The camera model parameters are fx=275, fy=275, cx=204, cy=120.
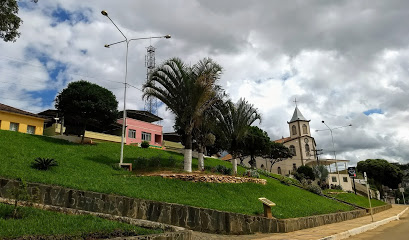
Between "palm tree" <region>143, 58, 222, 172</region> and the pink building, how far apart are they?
2309 cm

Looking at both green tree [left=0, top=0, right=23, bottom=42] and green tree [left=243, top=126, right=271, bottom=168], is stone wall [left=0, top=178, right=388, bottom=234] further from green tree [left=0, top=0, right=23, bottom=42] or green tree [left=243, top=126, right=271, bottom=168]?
green tree [left=243, top=126, right=271, bottom=168]

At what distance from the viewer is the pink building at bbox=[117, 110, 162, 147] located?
4211 cm

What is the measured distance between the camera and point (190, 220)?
1048 centimetres

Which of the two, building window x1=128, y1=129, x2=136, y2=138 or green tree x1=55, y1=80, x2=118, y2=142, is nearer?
green tree x1=55, y1=80, x2=118, y2=142

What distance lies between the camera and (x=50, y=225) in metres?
6.74

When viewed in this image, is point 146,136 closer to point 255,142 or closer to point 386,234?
point 255,142

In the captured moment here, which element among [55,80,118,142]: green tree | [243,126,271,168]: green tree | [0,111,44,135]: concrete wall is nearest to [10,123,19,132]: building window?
[0,111,44,135]: concrete wall

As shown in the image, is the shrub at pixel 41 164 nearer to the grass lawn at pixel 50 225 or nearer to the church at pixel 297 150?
the grass lawn at pixel 50 225

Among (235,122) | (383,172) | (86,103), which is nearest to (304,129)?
(383,172)

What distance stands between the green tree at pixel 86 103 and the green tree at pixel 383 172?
Result: 66.3m

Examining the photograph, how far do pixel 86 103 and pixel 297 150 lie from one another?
62.6 meters

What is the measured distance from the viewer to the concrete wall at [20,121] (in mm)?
30094

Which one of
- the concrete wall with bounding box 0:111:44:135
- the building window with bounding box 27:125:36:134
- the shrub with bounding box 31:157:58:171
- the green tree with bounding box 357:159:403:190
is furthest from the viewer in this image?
the green tree with bounding box 357:159:403:190

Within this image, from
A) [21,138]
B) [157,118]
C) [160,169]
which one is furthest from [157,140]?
[160,169]
